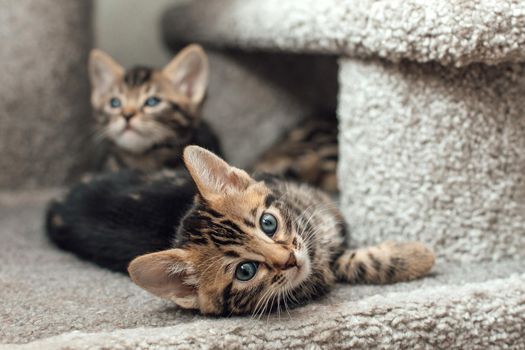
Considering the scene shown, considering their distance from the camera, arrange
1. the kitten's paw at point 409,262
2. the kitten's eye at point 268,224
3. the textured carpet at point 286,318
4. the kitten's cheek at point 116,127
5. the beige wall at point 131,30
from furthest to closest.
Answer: the beige wall at point 131,30
the kitten's cheek at point 116,127
the kitten's paw at point 409,262
the kitten's eye at point 268,224
the textured carpet at point 286,318

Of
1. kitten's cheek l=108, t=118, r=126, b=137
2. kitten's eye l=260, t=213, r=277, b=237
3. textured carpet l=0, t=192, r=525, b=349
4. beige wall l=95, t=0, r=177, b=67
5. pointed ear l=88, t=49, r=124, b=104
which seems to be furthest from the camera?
beige wall l=95, t=0, r=177, b=67

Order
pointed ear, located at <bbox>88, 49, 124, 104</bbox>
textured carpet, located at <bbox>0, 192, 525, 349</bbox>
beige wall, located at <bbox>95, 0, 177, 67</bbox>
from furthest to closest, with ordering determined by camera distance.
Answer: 1. beige wall, located at <bbox>95, 0, 177, 67</bbox>
2. pointed ear, located at <bbox>88, 49, 124, 104</bbox>
3. textured carpet, located at <bbox>0, 192, 525, 349</bbox>

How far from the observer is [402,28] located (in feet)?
4.37

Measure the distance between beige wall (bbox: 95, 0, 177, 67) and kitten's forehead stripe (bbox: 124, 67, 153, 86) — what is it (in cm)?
64

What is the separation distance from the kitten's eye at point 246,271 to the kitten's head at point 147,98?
936 millimetres

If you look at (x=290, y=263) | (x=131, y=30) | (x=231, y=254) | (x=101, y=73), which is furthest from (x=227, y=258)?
(x=131, y=30)

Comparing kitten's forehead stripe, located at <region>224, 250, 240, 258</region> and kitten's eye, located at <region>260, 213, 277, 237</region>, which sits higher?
kitten's eye, located at <region>260, 213, 277, 237</region>

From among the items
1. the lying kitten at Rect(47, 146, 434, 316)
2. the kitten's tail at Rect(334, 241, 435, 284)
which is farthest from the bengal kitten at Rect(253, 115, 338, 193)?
the kitten's tail at Rect(334, 241, 435, 284)

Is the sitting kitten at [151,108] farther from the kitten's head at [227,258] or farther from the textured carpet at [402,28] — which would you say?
the kitten's head at [227,258]

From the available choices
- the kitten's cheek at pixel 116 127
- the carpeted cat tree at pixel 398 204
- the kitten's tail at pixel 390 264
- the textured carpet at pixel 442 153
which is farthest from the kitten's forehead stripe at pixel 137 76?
the kitten's tail at pixel 390 264

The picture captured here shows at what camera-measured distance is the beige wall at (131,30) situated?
8.95ft

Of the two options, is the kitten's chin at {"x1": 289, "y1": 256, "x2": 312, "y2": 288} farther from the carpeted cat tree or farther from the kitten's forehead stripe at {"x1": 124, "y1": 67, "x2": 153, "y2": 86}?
the kitten's forehead stripe at {"x1": 124, "y1": 67, "x2": 153, "y2": 86}

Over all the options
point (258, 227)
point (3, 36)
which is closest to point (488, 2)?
point (258, 227)

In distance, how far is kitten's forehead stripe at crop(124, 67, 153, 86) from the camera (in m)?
2.10
